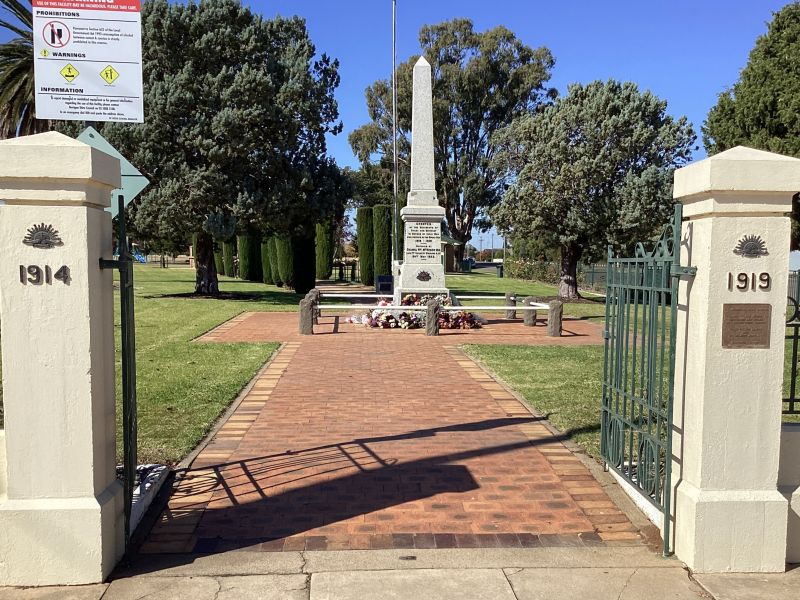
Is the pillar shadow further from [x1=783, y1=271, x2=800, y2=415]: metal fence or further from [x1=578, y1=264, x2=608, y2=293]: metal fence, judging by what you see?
[x1=578, y1=264, x2=608, y2=293]: metal fence

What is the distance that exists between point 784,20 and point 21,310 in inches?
890

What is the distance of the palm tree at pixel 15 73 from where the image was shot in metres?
17.5

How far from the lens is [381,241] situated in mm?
34094

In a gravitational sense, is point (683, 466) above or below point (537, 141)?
below

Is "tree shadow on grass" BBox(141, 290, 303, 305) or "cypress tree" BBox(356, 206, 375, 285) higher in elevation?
"cypress tree" BBox(356, 206, 375, 285)

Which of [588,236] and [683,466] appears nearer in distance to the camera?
[683,466]

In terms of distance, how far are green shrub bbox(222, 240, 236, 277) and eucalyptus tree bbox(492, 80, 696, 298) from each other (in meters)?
25.3

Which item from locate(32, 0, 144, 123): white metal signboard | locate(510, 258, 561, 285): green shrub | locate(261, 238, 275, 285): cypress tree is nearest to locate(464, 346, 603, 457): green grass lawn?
locate(32, 0, 144, 123): white metal signboard

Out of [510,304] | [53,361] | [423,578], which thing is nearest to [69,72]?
[53,361]

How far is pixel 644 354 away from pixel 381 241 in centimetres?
3014

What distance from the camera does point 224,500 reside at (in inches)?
174

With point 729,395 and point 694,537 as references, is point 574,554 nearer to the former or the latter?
point 694,537

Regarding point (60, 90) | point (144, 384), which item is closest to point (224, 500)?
point (60, 90)

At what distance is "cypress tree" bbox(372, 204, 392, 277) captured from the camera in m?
34.1
